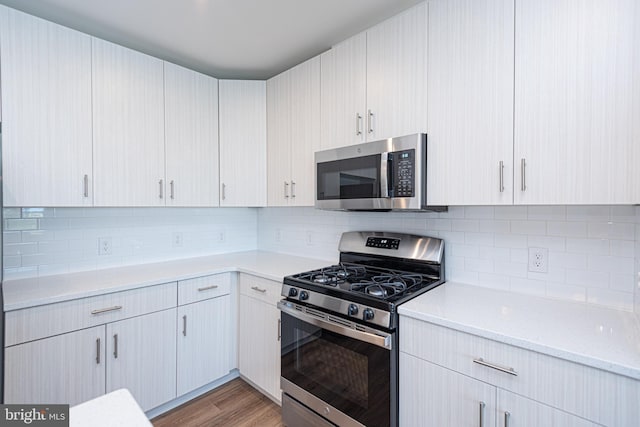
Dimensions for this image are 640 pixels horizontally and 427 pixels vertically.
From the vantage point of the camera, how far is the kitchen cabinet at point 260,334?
2088 mm

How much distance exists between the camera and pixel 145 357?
1954 millimetres

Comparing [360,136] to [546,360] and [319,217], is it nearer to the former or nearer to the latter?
[319,217]

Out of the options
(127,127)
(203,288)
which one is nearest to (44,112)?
(127,127)

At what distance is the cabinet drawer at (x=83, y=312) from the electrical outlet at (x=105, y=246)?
62 centimetres

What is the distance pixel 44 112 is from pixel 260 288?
5.31 ft

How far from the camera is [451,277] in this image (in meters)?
1.87

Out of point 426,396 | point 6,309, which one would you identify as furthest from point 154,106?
point 426,396

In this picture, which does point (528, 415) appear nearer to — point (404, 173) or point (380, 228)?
point (404, 173)

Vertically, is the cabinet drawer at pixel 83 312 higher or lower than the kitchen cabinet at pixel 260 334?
higher

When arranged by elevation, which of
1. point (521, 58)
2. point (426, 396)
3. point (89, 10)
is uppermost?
point (89, 10)

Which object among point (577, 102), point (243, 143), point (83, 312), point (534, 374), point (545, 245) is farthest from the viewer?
point (243, 143)

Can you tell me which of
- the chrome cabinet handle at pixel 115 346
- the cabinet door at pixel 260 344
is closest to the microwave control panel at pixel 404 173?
the cabinet door at pixel 260 344

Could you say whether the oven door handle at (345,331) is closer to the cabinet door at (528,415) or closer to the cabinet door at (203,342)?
the cabinet door at (528,415)

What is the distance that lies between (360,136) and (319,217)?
913 mm
